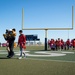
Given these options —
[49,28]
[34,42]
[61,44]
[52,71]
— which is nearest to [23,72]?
[52,71]

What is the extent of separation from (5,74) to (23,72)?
0.69 metres

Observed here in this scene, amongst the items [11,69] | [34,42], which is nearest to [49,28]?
[11,69]

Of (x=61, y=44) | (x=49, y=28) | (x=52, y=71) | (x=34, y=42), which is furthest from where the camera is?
(x=34, y=42)

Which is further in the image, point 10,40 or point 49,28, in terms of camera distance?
point 49,28

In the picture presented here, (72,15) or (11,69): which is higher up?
(72,15)

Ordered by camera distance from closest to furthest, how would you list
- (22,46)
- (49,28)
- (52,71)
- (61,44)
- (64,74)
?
(64,74), (52,71), (22,46), (49,28), (61,44)

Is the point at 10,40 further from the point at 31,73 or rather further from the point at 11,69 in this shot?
the point at 31,73

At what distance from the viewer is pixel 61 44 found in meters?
34.6

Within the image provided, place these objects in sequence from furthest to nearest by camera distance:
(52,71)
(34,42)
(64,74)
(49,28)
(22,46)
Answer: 1. (34,42)
2. (49,28)
3. (22,46)
4. (52,71)
5. (64,74)

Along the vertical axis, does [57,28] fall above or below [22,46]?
above

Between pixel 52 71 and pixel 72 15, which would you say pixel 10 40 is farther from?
pixel 72 15

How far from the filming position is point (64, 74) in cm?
911

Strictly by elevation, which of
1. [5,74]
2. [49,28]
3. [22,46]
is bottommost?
[5,74]

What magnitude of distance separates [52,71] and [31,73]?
0.82 m
